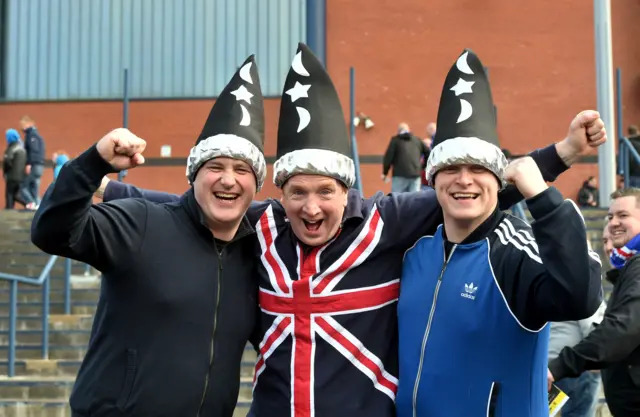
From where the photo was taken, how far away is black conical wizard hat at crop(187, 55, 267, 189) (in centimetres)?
366

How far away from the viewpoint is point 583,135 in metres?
3.27

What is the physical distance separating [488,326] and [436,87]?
46.9 ft

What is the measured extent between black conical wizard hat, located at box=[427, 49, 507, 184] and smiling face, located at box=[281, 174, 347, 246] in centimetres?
44

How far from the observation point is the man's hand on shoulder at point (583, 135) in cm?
322

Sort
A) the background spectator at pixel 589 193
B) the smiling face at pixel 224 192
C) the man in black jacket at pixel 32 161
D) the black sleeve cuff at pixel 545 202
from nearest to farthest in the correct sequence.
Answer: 1. the black sleeve cuff at pixel 545 202
2. the smiling face at pixel 224 192
3. the man in black jacket at pixel 32 161
4. the background spectator at pixel 589 193

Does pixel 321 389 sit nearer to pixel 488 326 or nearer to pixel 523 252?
pixel 488 326

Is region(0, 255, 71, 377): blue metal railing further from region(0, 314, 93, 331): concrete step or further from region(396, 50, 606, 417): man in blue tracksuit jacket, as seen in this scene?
region(396, 50, 606, 417): man in blue tracksuit jacket

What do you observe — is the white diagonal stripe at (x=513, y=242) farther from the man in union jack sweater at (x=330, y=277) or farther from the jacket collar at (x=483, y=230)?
the man in union jack sweater at (x=330, y=277)

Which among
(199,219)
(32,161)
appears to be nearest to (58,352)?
(199,219)

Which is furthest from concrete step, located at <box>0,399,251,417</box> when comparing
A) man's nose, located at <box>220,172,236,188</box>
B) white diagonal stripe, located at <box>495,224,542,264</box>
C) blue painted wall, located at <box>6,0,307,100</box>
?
blue painted wall, located at <box>6,0,307,100</box>

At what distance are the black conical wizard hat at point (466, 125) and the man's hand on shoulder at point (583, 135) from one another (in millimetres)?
278

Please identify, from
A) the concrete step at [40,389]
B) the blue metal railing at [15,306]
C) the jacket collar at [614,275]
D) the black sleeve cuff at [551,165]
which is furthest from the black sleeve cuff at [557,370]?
the blue metal railing at [15,306]

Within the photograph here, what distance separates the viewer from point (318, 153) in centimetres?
366

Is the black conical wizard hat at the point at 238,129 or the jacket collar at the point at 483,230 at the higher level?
the black conical wizard hat at the point at 238,129
